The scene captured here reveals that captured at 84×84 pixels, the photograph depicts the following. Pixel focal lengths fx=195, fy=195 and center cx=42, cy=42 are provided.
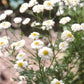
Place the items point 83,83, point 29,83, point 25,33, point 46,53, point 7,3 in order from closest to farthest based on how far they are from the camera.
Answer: point 46,53 → point 29,83 → point 83,83 → point 25,33 → point 7,3

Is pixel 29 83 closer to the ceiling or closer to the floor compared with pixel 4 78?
closer to the floor

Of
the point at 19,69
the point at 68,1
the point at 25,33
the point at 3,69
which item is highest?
the point at 25,33

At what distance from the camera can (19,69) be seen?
1.86m

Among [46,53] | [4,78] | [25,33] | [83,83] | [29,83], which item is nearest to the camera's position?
[46,53]

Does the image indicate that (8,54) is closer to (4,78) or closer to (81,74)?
(4,78)

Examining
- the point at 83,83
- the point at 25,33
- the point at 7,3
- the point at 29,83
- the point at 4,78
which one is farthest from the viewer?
the point at 7,3

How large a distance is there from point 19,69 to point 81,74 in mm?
1449

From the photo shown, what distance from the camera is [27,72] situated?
2006 millimetres

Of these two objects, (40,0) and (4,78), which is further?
(40,0)

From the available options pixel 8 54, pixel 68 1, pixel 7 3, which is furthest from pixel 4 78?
pixel 7 3

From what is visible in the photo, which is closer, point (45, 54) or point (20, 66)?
point (45, 54)

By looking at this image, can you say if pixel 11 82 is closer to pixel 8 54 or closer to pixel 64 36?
pixel 8 54

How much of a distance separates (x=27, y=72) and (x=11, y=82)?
0.82 meters

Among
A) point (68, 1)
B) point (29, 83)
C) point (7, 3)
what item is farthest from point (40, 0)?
point (29, 83)
